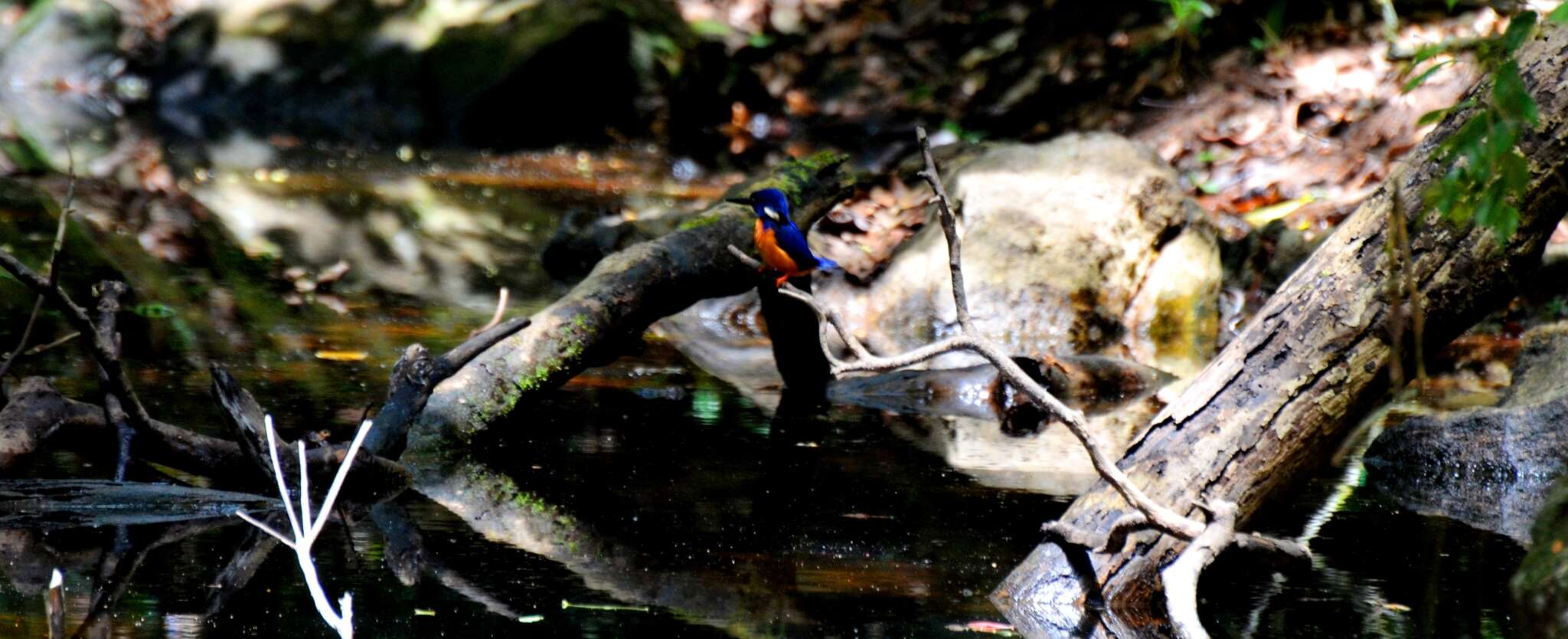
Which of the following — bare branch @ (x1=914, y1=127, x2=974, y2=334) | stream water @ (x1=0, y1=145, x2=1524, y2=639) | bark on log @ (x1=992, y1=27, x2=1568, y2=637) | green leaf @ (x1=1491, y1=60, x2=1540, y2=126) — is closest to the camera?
green leaf @ (x1=1491, y1=60, x2=1540, y2=126)

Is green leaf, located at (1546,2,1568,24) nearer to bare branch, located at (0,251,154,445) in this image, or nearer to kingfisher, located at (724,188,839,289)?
bare branch, located at (0,251,154,445)

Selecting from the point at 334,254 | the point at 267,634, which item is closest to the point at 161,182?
the point at 334,254

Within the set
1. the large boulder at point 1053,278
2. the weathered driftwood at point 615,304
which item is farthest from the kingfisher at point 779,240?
the large boulder at point 1053,278

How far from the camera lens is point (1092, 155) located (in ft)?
27.0

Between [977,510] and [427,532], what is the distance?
1508mm

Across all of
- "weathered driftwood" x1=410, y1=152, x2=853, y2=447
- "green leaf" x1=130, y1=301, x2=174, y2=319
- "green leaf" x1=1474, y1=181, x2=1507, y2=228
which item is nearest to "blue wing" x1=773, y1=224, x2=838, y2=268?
"weathered driftwood" x1=410, y1=152, x2=853, y2=447

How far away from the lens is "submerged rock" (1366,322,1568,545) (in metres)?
4.64

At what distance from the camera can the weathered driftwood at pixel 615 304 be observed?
4.85m

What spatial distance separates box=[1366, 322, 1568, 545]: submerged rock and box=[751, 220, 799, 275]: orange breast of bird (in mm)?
1985

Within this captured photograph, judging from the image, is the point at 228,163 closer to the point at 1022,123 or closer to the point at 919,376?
the point at 1022,123

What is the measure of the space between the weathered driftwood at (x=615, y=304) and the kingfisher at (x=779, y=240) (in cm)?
25

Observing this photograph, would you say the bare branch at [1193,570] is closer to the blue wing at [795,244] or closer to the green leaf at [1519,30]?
the green leaf at [1519,30]

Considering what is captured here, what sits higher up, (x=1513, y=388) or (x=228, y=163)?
(x=228, y=163)

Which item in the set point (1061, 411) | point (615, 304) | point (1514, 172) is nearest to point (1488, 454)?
point (1061, 411)
